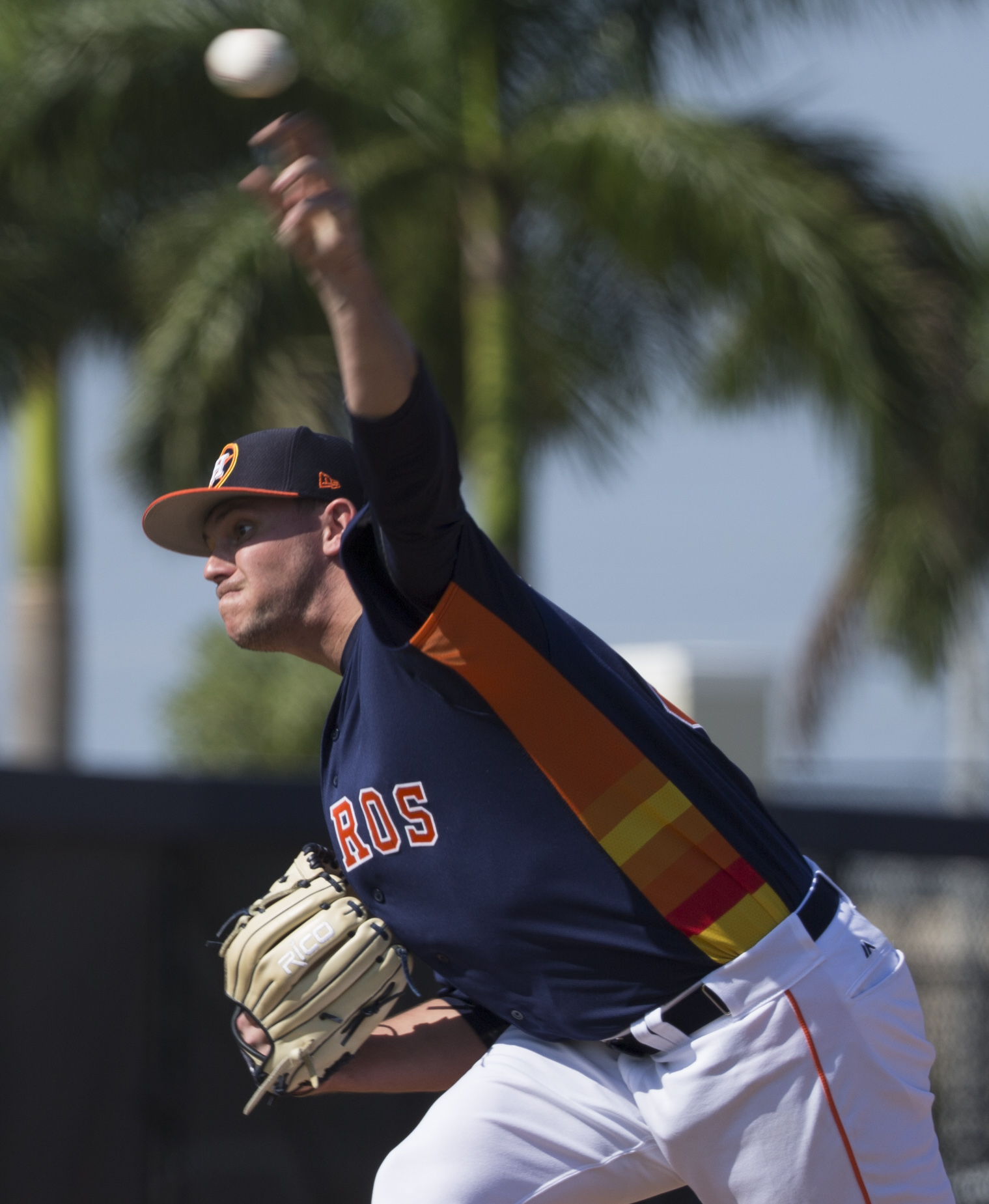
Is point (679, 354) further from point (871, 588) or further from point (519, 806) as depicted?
point (519, 806)

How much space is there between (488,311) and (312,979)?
946 centimetres

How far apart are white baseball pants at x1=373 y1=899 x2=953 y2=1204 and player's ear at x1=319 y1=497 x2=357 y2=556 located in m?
0.95

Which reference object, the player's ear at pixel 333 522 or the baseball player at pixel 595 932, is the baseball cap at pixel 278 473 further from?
the baseball player at pixel 595 932

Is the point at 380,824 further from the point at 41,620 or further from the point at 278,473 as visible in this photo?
the point at 41,620

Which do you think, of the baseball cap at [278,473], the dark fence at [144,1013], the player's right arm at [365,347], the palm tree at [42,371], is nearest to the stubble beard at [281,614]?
the baseball cap at [278,473]

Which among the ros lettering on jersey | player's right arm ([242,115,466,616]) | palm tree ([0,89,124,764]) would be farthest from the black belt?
palm tree ([0,89,124,764])

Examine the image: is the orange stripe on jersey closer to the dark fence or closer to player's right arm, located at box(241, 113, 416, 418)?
player's right arm, located at box(241, 113, 416, 418)

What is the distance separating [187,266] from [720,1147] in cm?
1035

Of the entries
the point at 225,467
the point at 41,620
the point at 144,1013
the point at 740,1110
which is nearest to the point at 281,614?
the point at 225,467

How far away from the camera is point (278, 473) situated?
302 cm

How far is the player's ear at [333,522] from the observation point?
2.98m

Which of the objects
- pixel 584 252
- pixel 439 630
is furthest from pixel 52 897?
pixel 584 252

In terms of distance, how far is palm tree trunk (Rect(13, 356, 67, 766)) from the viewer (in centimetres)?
1538

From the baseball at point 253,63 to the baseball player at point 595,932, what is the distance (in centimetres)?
73
